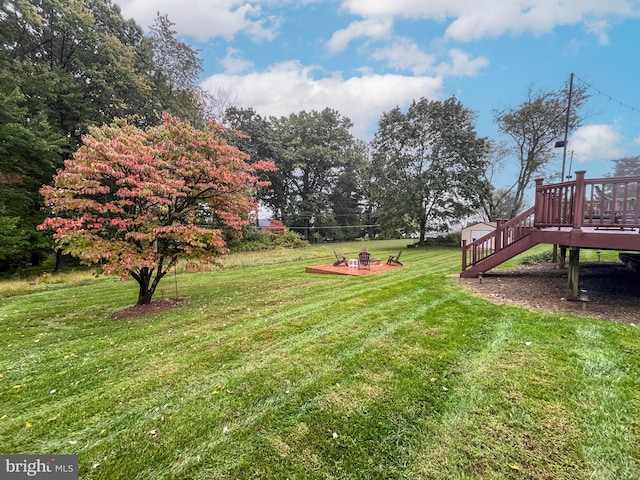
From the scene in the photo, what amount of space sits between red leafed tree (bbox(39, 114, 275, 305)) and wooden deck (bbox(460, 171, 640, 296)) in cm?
575

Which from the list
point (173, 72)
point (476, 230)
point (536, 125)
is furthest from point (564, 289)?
point (173, 72)

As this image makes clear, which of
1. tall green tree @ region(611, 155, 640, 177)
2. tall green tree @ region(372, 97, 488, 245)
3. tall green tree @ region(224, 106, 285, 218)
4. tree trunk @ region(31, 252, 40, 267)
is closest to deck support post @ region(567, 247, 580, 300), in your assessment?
tall green tree @ region(372, 97, 488, 245)

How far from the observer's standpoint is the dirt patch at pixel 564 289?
4770 mm

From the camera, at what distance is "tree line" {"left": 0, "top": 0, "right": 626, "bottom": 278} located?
43.2ft

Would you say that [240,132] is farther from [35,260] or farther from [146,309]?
[35,260]

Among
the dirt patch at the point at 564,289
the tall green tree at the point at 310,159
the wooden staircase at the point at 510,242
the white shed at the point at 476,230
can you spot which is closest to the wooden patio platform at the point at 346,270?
the dirt patch at the point at 564,289

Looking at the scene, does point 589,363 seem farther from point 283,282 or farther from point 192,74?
point 192,74

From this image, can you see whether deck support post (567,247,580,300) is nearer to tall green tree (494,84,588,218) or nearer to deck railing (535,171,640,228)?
deck railing (535,171,640,228)

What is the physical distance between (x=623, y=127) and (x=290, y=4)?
60.4ft

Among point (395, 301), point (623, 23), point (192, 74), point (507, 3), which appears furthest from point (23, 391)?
point (192, 74)

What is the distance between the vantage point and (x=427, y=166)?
2188 centimetres

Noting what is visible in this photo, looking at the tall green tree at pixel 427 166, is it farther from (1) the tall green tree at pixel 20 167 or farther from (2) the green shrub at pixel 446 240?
(1) the tall green tree at pixel 20 167

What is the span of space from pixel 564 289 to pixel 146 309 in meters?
8.51

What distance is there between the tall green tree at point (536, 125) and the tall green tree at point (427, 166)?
345 cm
